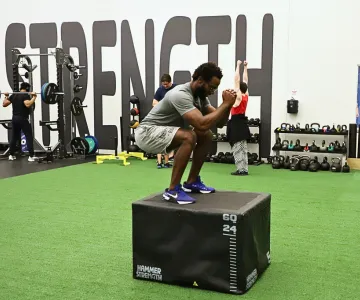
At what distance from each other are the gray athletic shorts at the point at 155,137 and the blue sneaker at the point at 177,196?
0.27 metres

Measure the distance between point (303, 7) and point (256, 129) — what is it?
201cm

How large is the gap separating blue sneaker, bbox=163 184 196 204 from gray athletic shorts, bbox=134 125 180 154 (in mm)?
268

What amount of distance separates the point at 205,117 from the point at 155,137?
336mm

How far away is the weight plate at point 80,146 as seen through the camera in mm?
7961

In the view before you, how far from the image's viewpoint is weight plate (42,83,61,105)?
7573 mm

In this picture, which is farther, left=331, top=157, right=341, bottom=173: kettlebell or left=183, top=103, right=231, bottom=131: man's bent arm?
left=331, top=157, right=341, bottom=173: kettlebell

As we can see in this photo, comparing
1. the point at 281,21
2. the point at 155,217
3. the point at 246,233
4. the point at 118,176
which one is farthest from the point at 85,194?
the point at 281,21

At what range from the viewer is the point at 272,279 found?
8.43 feet

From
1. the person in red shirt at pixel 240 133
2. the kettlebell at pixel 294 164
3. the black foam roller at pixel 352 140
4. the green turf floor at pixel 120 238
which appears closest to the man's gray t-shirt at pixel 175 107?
the green turf floor at pixel 120 238


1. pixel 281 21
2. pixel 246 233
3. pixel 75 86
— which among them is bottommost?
pixel 246 233

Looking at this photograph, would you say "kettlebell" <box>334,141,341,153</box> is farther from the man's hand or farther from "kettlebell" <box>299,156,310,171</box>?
the man's hand

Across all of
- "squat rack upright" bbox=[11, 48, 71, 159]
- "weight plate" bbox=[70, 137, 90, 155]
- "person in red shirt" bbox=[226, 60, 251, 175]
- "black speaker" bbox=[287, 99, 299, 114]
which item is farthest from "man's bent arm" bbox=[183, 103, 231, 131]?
"weight plate" bbox=[70, 137, 90, 155]

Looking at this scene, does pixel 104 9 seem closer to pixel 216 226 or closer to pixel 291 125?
pixel 291 125

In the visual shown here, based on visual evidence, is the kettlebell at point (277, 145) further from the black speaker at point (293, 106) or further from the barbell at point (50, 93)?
the barbell at point (50, 93)
